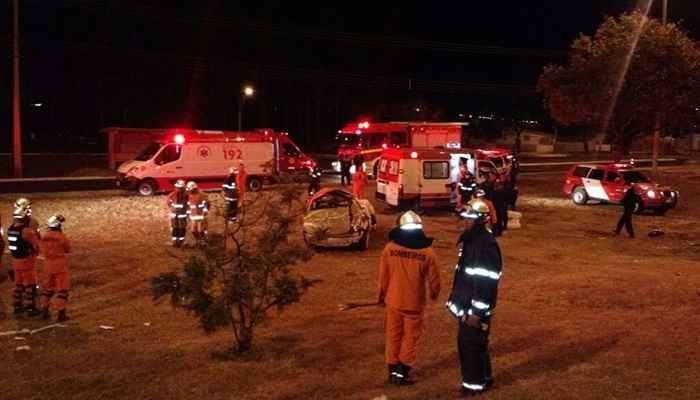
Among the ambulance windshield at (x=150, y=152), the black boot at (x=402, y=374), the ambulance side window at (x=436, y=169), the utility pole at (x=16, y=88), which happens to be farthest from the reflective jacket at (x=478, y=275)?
the utility pole at (x=16, y=88)

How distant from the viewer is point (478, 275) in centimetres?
634

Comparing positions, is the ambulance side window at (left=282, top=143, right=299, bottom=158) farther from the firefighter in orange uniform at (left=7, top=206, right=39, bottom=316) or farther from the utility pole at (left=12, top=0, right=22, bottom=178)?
the firefighter in orange uniform at (left=7, top=206, right=39, bottom=316)

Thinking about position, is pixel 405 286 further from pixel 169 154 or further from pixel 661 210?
pixel 169 154

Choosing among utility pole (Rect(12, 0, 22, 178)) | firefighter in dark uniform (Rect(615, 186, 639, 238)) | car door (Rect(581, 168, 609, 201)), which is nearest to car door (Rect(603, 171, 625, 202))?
car door (Rect(581, 168, 609, 201))

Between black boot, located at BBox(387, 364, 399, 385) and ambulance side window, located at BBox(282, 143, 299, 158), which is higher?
ambulance side window, located at BBox(282, 143, 299, 158)

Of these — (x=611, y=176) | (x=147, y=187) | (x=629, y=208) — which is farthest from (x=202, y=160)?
(x=629, y=208)

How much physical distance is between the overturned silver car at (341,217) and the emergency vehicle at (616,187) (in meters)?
10.8

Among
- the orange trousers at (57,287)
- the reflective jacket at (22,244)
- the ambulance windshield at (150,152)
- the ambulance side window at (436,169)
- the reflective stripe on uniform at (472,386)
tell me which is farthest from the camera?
the ambulance windshield at (150,152)

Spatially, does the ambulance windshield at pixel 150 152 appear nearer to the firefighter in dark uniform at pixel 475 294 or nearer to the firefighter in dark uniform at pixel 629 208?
the firefighter in dark uniform at pixel 629 208

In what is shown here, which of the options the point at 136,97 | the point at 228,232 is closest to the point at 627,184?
the point at 228,232

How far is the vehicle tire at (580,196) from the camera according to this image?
26.0m

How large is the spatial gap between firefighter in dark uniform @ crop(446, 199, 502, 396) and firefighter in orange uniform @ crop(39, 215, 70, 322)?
575 cm

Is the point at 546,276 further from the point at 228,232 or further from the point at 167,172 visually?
the point at 167,172

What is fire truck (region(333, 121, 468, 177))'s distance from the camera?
3334 cm
